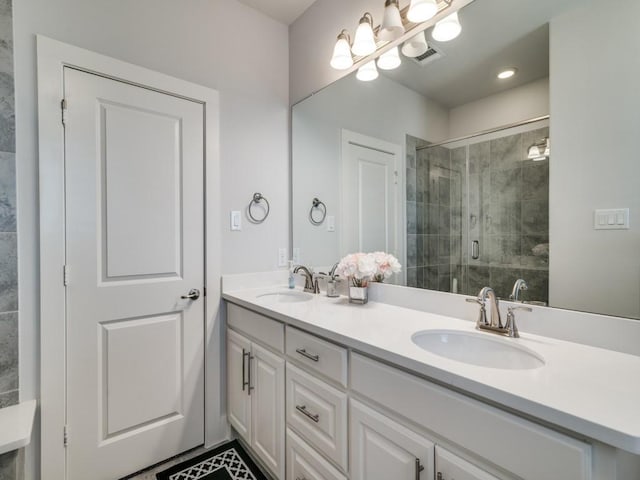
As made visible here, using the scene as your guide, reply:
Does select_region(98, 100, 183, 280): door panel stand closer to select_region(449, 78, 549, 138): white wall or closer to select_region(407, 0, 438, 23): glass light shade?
select_region(407, 0, 438, 23): glass light shade

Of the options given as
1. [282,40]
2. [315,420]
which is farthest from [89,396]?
[282,40]

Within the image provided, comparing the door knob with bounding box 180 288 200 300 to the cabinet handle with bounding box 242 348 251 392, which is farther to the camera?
the door knob with bounding box 180 288 200 300

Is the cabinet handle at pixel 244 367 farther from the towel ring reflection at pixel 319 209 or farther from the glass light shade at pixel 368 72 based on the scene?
the glass light shade at pixel 368 72

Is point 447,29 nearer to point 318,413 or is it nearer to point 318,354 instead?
point 318,354

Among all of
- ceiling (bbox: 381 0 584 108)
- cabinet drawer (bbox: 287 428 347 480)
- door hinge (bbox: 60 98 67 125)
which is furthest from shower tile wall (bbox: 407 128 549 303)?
door hinge (bbox: 60 98 67 125)

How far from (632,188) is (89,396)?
2.26 m

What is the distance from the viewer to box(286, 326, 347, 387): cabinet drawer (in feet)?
3.50

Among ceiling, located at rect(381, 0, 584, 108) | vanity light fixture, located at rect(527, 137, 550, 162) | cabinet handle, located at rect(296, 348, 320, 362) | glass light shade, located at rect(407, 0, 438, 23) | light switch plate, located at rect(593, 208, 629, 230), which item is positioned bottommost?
cabinet handle, located at rect(296, 348, 320, 362)

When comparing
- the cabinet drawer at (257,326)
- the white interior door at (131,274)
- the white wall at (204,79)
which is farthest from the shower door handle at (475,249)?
the white interior door at (131,274)

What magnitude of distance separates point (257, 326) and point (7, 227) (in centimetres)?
113

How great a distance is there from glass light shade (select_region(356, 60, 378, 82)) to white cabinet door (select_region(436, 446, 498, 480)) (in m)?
1.70

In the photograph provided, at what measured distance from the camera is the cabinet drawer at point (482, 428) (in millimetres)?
601

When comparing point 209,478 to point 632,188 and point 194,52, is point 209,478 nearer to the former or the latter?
point 632,188

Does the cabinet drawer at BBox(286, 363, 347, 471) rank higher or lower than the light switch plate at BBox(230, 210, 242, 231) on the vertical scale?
lower
